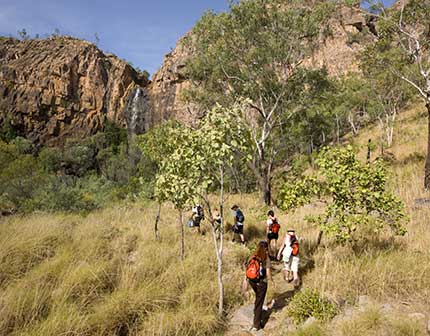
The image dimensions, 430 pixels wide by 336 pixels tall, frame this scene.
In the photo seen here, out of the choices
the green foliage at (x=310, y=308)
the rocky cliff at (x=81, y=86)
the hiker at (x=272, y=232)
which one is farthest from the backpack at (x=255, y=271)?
the rocky cliff at (x=81, y=86)

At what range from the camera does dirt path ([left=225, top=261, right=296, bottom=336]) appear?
547 cm

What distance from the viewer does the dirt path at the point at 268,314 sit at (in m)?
5.47

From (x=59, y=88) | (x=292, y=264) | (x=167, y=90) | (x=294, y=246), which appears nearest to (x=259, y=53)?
(x=294, y=246)

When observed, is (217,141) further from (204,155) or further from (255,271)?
(255,271)

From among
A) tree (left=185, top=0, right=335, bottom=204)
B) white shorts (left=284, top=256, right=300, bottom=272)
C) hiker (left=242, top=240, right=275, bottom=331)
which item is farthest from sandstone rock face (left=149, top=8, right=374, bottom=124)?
hiker (left=242, top=240, right=275, bottom=331)

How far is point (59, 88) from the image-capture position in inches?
2499

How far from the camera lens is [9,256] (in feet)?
21.2

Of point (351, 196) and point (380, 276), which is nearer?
point (380, 276)

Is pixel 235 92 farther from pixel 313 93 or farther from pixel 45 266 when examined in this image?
pixel 45 266

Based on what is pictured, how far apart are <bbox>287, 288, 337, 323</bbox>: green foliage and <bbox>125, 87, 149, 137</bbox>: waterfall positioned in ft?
206

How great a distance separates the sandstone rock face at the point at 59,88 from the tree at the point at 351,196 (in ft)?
211

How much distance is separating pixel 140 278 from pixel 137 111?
6517cm

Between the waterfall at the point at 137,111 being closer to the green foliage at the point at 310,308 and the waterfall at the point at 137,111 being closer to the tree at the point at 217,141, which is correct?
the tree at the point at 217,141

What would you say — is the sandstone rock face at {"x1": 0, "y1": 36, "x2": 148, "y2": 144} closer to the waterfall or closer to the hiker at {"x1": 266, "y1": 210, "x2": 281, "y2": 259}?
the waterfall
